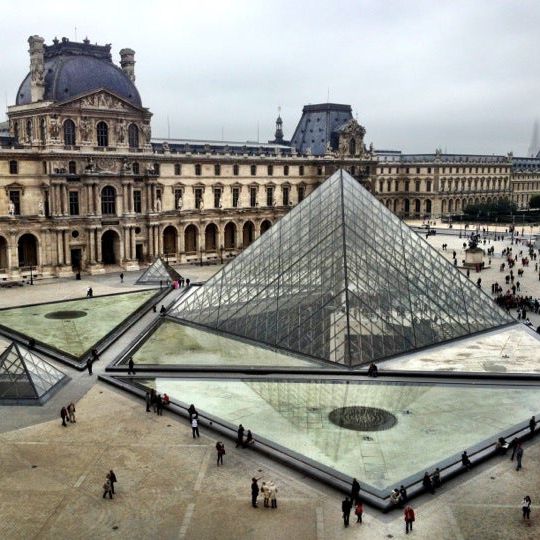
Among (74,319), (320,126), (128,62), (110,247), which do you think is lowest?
(74,319)

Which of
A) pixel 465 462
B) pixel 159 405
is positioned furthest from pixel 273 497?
pixel 159 405

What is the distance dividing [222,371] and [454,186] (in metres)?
88.1

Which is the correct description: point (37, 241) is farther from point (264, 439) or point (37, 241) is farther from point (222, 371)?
point (264, 439)

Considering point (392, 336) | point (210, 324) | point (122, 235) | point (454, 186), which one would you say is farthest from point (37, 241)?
point (454, 186)

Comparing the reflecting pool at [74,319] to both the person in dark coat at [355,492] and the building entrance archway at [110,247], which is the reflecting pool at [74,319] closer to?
the building entrance archway at [110,247]

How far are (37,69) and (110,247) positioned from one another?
14.3 m

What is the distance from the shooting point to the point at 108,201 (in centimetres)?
5125

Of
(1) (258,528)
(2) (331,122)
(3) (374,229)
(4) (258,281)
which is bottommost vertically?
(1) (258,528)

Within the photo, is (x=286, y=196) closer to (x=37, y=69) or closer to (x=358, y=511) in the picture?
(x=37, y=69)

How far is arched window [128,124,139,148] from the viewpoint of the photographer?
52062 millimetres

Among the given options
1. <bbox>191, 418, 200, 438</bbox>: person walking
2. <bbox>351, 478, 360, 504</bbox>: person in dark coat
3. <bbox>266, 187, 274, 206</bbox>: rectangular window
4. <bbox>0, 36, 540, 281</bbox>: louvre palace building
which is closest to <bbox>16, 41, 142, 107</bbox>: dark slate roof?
<bbox>0, 36, 540, 281</bbox>: louvre palace building

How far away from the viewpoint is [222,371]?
81.7 feet

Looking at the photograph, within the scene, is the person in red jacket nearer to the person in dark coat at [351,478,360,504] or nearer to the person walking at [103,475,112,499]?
the person in dark coat at [351,478,360,504]

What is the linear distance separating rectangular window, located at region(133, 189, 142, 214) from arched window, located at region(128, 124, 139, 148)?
11.9 ft
